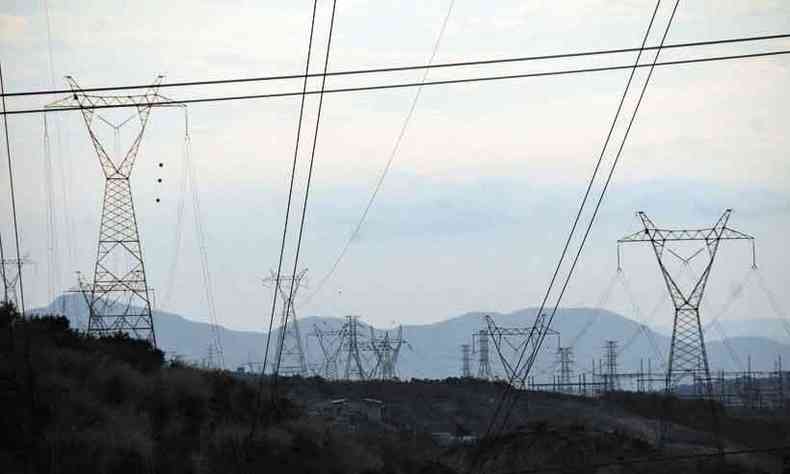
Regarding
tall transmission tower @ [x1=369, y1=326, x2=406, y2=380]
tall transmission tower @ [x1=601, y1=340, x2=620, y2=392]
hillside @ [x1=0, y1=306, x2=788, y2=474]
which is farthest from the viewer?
tall transmission tower @ [x1=369, y1=326, x2=406, y2=380]

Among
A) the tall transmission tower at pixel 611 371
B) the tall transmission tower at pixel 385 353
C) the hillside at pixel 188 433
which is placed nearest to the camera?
the hillside at pixel 188 433

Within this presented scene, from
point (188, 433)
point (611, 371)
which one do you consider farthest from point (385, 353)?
point (188, 433)

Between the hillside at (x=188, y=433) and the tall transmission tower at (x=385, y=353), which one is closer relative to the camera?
the hillside at (x=188, y=433)

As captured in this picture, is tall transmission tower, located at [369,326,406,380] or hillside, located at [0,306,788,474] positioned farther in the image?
tall transmission tower, located at [369,326,406,380]

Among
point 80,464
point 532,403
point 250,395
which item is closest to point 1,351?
point 80,464

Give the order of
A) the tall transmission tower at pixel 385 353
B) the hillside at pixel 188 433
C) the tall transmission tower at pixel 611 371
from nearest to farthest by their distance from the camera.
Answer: the hillside at pixel 188 433, the tall transmission tower at pixel 611 371, the tall transmission tower at pixel 385 353

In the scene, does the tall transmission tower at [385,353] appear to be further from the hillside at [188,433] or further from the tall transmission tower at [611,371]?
the hillside at [188,433]

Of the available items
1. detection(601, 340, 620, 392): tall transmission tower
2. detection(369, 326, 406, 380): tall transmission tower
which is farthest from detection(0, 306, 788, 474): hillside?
detection(369, 326, 406, 380): tall transmission tower

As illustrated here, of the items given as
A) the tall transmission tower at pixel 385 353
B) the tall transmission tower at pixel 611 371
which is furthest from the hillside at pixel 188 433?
the tall transmission tower at pixel 385 353

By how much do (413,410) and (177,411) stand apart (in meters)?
55.2

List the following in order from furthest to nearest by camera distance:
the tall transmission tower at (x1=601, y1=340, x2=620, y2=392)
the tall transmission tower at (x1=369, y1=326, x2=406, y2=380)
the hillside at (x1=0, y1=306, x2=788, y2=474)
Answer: the tall transmission tower at (x1=369, y1=326, x2=406, y2=380), the tall transmission tower at (x1=601, y1=340, x2=620, y2=392), the hillside at (x1=0, y1=306, x2=788, y2=474)

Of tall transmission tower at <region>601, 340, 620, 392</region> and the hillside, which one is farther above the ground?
the hillside

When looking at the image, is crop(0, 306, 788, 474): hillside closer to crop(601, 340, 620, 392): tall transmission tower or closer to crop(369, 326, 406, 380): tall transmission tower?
crop(601, 340, 620, 392): tall transmission tower

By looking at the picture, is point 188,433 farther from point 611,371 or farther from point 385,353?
point 611,371
